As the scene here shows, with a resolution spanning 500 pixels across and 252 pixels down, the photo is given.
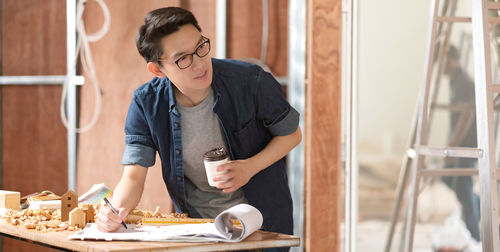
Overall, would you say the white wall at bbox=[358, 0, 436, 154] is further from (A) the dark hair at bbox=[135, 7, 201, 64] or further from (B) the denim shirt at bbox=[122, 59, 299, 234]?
(A) the dark hair at bbox=[135, 7, 201, 64]

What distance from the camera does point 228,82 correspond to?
2293mm

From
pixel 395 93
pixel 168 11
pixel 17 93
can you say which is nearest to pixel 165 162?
pixel 168 11

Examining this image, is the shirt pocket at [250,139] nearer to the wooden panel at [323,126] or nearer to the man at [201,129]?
the man at [201,129]

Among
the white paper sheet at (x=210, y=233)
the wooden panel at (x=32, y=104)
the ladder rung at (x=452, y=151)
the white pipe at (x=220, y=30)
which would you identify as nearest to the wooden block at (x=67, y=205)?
the white paper sheet at (x=210, y=233)

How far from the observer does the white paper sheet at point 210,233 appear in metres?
1.78

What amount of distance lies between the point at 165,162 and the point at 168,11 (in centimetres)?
51

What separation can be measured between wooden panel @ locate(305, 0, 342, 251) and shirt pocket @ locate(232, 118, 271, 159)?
109 centimetres

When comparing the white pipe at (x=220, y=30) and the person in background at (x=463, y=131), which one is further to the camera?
the person in background at (x=463, y=131)

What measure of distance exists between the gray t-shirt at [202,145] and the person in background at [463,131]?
2219 millimetres

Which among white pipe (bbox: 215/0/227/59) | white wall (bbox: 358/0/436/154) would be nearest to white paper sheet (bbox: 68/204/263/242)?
white pipe (bbox: 215/0/227/59)

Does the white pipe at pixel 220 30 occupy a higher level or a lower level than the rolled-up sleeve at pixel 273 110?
higher

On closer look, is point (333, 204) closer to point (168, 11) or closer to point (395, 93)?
point (395, 93)

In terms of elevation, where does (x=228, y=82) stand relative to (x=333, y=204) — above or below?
above

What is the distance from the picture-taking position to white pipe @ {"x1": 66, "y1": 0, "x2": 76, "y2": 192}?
3.65 m
